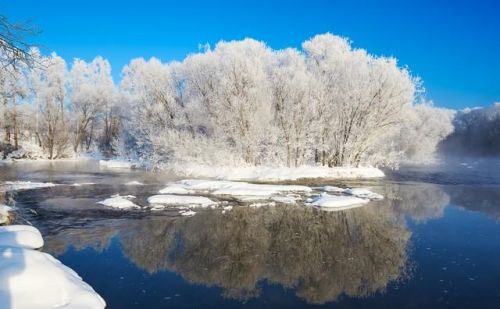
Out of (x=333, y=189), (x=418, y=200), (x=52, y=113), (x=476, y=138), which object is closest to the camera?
(x=418, y=200)

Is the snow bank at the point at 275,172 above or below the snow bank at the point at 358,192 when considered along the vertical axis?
above

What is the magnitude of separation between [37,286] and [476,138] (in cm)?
11310

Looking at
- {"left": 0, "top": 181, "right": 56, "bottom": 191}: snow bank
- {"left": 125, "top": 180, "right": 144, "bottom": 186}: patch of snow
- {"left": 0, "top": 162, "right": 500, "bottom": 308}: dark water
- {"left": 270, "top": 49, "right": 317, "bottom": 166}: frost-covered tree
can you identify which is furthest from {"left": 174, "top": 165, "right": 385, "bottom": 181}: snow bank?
{"left": 0, "top": 162, "right": 500, "bottom": 308}: dark water

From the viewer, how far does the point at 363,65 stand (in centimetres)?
3681

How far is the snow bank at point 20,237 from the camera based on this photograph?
453 inches

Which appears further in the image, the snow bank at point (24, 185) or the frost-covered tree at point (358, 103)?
the frost-covered tree at point (358, 103)

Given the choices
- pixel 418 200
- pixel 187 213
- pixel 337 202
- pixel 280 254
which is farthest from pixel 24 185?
pixel 418 200

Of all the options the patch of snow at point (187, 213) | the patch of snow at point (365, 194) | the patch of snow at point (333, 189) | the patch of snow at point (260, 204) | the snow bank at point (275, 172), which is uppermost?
the snow bank at point (275, 172)

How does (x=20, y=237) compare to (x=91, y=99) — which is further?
(x=91, y=99)

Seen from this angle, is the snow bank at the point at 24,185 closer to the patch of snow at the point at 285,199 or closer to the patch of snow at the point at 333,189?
the patch of snow at the point at 285,199

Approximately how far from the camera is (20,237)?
1197 cm

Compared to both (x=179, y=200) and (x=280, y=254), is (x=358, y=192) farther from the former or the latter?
(x=280, y=254)

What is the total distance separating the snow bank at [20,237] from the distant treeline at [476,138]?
102892 millimetres

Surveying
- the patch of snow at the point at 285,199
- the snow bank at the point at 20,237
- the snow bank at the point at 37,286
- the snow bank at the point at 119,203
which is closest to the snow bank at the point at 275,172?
the patch of snow at the point at 285,199
